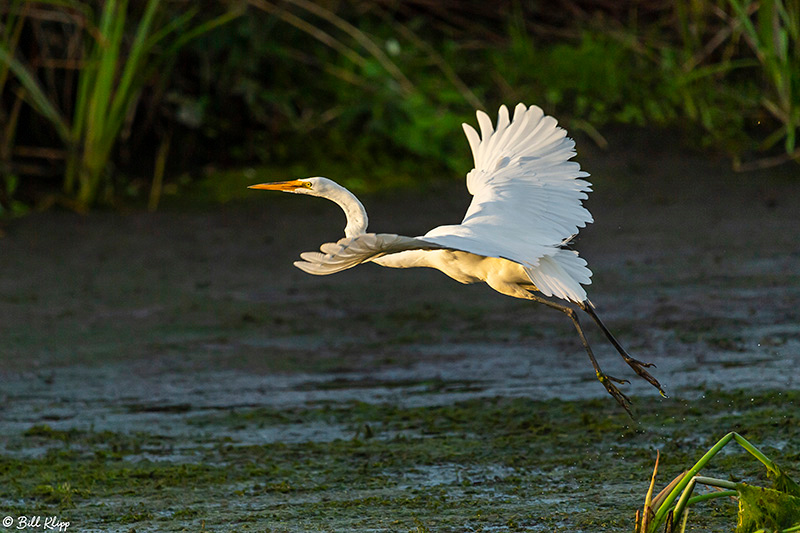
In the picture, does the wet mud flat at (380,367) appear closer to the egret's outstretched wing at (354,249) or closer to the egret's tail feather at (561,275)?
the egret's tail feather at (561,275)

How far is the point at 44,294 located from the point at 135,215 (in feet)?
3.87

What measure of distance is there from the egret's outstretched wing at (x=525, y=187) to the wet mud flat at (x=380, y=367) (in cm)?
80

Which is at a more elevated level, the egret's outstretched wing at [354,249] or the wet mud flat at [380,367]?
the egret's outstretched wing at [354,249]

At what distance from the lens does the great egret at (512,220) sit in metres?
2.71

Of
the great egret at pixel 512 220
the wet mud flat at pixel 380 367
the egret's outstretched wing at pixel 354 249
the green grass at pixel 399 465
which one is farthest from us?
the wet mud flat at pixel 380 367

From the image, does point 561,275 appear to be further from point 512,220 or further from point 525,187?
point 525,187

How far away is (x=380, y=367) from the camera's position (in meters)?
4.97

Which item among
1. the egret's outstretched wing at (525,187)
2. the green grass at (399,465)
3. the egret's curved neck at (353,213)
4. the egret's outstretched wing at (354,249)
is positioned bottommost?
the green grass at (399,465)

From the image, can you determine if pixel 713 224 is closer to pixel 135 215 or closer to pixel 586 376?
pixel 586 376

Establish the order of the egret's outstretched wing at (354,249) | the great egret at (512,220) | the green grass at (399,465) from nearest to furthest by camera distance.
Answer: the egret's outstretched wing at (354,249)
the great egret at (512,220)
the green grass at (399,465)

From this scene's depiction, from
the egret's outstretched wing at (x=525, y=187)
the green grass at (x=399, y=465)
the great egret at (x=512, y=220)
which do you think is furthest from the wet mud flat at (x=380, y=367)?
the egret's outstretched wing at (x=525, y=187)


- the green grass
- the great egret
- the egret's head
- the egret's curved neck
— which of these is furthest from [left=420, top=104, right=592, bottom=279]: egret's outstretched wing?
the green grass

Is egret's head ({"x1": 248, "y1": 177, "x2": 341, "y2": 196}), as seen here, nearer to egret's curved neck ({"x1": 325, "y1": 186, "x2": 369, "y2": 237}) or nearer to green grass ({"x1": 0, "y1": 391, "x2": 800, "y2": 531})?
A: egret's curved neck ({"x1": 325, "y1": 186, "x2": 369, "y2": 237})

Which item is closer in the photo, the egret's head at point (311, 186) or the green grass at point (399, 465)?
the egret's head at point (311, 186)
